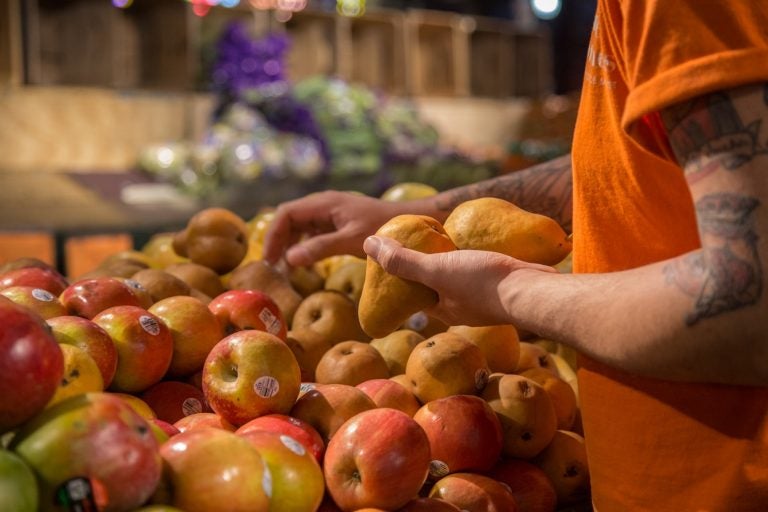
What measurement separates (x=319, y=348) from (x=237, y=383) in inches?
18.8

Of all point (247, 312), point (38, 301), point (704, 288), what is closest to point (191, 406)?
point (247, 312)

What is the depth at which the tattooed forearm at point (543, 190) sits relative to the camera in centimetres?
168

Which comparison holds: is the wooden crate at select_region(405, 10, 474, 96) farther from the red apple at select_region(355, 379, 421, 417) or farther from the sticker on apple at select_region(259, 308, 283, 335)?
the red apple at select_region(355, 379, 421, 417)

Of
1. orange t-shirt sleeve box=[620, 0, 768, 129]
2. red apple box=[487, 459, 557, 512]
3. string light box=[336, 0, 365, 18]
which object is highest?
string light box=[336, 0, 365, 18]

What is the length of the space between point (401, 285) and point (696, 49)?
1.96 feet

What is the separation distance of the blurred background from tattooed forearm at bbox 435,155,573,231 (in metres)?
2.92

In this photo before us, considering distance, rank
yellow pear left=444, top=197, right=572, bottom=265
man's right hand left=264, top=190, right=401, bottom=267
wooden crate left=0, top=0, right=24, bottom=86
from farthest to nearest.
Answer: wooden crate left=0, top=0, right=24, bottom=86 < man's right hand left=264, top=190, right=401, bottom=267 < yellow pear left=444, top=197, right=572, bottom=265

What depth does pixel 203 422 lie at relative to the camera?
137cm

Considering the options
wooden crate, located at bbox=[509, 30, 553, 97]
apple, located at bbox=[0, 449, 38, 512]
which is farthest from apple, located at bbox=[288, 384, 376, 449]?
wooden crate, located at bbox=[509, 30, 553, 97]

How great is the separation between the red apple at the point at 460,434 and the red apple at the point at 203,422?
1.12 ft

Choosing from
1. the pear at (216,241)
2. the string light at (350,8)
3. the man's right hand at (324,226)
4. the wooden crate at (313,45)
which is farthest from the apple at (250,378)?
the string light at (350,8)

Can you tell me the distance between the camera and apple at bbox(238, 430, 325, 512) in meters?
1.09

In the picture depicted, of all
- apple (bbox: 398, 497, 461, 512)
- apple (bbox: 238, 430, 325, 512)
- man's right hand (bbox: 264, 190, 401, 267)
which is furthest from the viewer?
man's right hand (bbox: 264, 190, 401, 267)

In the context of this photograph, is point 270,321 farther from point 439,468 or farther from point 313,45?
point 313,45
